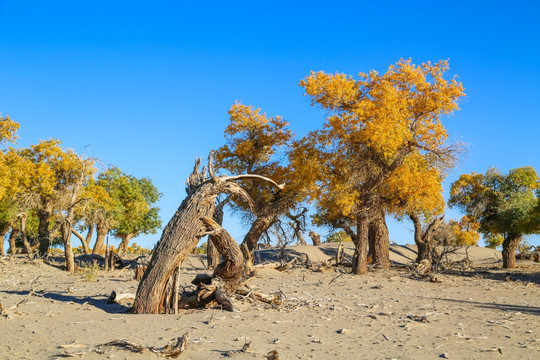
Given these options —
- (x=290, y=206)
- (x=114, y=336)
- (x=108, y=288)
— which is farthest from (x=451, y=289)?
(x=114, y=336)

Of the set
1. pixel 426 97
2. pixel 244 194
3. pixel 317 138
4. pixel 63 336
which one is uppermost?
pixel 426 97

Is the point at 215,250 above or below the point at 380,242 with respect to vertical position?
below

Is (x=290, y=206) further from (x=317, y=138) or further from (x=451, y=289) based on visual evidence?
(x=451, y=289)

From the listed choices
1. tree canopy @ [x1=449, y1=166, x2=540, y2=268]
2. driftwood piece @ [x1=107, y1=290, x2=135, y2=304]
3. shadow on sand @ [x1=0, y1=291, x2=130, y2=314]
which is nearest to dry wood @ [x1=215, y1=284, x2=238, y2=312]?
shadow on sand @ [x1=0, y1=291, x2=130, y2=314]

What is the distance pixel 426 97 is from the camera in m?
21.1

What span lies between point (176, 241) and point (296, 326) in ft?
9.82

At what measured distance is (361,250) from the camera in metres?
21.5

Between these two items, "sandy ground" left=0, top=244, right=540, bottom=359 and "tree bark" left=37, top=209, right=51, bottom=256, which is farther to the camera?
"tree bark" left=37, top=209, right=51, bottom=256

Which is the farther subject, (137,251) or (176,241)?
(137,251)

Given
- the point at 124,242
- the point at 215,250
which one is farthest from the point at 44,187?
the point at 124,242

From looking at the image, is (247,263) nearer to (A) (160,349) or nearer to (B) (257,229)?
(B) (257,229)

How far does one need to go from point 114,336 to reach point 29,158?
21897 mm

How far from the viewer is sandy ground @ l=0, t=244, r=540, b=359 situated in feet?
24.4

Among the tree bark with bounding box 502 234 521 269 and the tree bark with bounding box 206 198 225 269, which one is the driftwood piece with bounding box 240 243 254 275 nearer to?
the tree bark with bounding box 206 198 225 269
